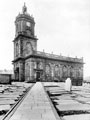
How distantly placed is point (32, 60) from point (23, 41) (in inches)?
279

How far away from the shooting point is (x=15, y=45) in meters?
41.1

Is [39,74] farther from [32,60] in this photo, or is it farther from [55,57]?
[55,57]

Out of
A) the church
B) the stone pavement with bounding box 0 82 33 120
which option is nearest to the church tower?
the church

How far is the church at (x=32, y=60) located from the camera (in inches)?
1380

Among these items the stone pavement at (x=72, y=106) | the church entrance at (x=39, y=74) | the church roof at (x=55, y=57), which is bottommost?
the church entrance at (x=39, y=74)

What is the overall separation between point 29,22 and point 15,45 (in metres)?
8.00

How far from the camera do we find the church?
35.1 meters

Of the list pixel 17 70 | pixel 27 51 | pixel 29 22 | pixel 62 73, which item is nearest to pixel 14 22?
pixel 29 22

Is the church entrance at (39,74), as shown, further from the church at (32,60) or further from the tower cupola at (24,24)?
the tower cupola at (24,24)

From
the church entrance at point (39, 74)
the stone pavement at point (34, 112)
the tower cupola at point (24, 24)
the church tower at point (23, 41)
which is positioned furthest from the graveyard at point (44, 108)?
the tower cupola at point (24, 24)

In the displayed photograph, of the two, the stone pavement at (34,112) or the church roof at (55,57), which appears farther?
the church roof at (55,57)

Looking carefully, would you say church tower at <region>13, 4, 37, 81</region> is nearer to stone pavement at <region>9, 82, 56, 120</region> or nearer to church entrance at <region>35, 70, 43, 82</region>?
church entrance at <region>35, 70, 43, 82</region>

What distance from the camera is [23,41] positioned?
37.9 metres


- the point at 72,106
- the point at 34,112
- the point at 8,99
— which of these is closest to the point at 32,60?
the point at 8,99
